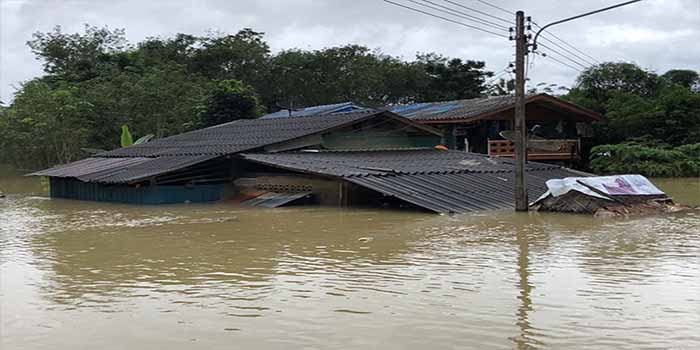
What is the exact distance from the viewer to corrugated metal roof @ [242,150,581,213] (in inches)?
653

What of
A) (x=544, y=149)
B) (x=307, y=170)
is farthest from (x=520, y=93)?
(x=544, y=149)

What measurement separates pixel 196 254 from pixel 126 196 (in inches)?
414

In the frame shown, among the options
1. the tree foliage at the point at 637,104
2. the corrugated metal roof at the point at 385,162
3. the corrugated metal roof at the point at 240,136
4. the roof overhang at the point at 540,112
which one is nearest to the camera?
the corrugated metal roof at the point at 385,162

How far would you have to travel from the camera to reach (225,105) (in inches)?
1340

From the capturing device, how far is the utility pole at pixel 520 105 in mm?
15797

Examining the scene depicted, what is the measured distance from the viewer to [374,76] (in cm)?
4334

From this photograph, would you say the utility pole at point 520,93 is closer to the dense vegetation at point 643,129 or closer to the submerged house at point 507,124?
the submerged house at point 507,124

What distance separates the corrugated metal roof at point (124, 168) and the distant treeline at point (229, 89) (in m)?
10.3

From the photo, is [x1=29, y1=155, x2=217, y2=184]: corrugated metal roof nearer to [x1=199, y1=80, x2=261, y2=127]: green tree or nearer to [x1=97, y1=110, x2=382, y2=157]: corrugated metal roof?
[x1=97, y1=110, x2=382, y2=157]: corrugated metal roof

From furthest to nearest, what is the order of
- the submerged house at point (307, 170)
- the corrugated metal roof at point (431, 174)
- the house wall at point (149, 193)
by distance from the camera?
1. the house wall at point (149, 193)
2. the submerged house at point (307, 170)
3. the corrugated metal roof at point (431, 174)

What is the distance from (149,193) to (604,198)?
39.3 feet

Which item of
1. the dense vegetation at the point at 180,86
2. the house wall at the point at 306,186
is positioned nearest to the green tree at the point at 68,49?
the dense vegetation at the point at 180,86

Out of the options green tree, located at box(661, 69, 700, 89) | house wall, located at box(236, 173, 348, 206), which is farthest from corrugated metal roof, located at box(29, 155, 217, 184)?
green tree, located at box(661, 69, 700, 89)

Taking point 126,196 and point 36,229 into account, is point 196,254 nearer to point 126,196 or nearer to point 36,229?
point 36,229
